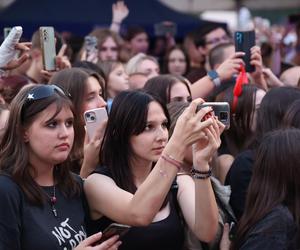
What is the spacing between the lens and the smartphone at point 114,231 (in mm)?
3258

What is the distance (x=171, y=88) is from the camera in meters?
5.18

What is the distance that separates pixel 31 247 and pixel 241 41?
8.60 ft

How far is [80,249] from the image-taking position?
3102 millimetres

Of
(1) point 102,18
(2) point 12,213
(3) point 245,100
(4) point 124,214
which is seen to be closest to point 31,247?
(2) point 12,213

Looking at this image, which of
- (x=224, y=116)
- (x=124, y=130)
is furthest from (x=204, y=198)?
(x=124, y=130)

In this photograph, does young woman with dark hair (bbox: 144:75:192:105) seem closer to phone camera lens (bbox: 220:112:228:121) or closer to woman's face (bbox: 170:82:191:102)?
woman's face (bbox: 170:82:191:102)

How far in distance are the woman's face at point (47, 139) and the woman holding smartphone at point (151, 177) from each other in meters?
0.26

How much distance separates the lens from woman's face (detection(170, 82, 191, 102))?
5.13 m

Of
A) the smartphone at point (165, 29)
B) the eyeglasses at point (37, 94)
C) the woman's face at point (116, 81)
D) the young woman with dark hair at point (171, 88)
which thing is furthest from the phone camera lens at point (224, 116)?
the smartphone at point (165, 29)

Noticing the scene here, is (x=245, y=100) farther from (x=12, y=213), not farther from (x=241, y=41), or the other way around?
(x=12, y=213)

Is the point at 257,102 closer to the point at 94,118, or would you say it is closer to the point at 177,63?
the point at 94,118

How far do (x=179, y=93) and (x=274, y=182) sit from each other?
2.10m

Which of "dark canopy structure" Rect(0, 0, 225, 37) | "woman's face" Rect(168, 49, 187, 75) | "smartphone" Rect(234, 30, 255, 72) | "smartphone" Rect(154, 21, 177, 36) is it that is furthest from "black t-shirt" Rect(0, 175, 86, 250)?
"dark canopy structure" Rect(0, 0, 225, 37)

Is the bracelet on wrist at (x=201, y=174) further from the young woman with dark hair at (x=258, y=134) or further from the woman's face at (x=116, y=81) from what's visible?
the woman's face at (x=116, y=81)
